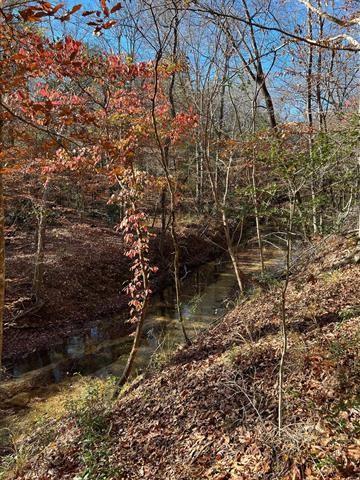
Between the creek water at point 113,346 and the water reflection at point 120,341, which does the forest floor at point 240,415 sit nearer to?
the creek water at point 113,346

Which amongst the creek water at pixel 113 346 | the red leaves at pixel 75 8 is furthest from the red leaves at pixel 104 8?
the creek water at pixel 113 346

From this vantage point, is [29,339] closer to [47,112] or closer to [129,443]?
[129,443]

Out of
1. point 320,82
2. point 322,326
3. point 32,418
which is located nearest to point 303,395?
point 322,326

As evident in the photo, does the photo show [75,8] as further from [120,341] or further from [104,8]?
[120,341]

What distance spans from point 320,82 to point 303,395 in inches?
423

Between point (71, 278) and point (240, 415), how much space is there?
35.9 ft

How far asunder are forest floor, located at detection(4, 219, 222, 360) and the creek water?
22.9 inches

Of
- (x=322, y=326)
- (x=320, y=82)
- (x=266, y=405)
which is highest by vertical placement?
(x=320, y=82)

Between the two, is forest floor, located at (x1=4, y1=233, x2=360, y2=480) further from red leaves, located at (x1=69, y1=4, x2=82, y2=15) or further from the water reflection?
red leaves, located at (x1=69, y1=4, x2=82, y2=15)

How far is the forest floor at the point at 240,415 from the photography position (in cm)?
351

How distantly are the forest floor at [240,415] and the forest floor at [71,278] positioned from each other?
5304 mm

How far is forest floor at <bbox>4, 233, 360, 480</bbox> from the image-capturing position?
138 inches

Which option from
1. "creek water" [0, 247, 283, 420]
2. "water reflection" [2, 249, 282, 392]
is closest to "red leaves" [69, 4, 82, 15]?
"creek water" [0, 247, 283, 420]

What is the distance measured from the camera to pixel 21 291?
12.3 meters
